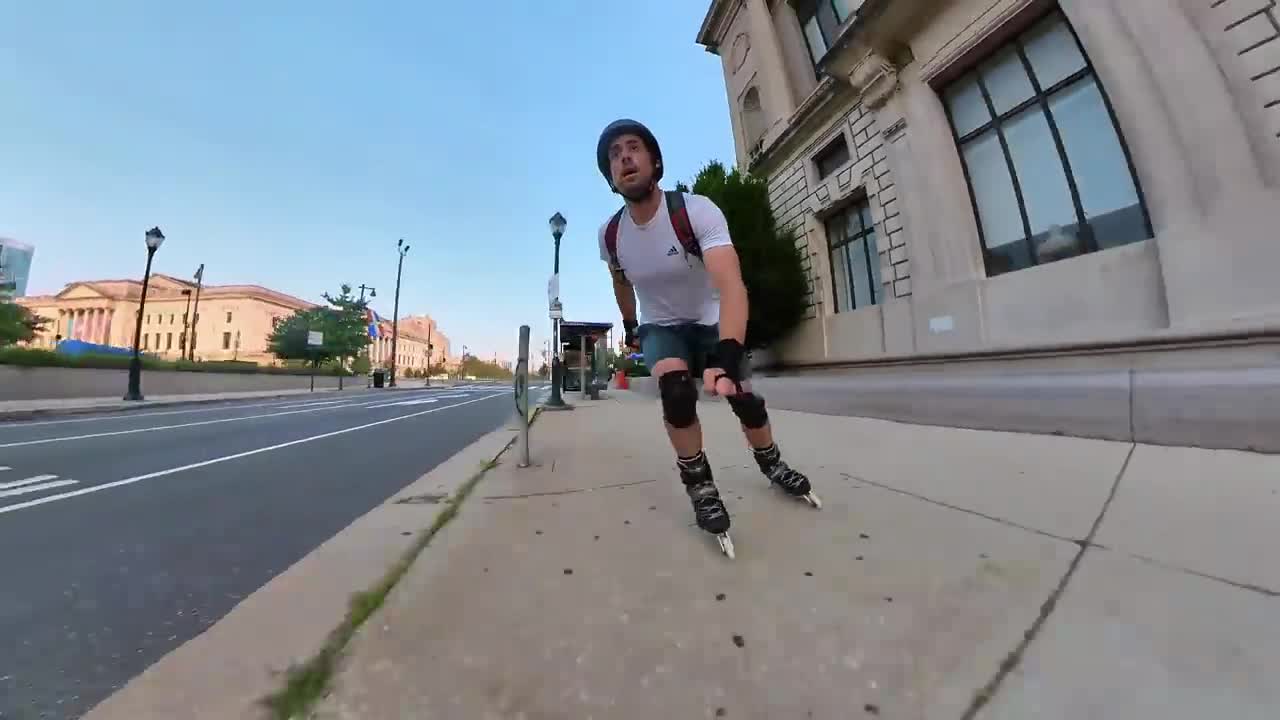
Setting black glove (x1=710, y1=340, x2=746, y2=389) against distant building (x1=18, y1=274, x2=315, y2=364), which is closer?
black glove (x1=710, y1=340, x2=746, y2=389)

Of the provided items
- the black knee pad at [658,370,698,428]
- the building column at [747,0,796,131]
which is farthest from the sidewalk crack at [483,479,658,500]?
the building column at [747,0,796,131]

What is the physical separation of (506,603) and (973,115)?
8419mm

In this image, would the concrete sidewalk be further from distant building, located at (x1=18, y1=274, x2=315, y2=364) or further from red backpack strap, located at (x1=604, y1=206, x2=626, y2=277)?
distant building, located at (x1=18, y1=274, x2=315, y2=364)

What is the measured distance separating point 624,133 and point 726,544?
74.0 inches

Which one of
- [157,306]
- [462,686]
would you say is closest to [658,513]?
[462,686]

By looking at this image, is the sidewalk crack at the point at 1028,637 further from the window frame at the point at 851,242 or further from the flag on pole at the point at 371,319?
the flag on pole at the point at 371,319

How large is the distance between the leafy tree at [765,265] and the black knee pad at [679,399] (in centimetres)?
785

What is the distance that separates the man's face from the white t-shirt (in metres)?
0.12

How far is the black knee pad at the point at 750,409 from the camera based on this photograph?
2.10m

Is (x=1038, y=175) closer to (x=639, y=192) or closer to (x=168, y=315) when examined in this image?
(x=639, y=192)

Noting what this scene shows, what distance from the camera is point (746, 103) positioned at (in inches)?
496

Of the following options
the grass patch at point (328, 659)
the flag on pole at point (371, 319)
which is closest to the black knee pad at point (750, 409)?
the grass patch at point (328, 659)

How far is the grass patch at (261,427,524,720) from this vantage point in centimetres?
92

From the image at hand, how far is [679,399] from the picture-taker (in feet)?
6.27
